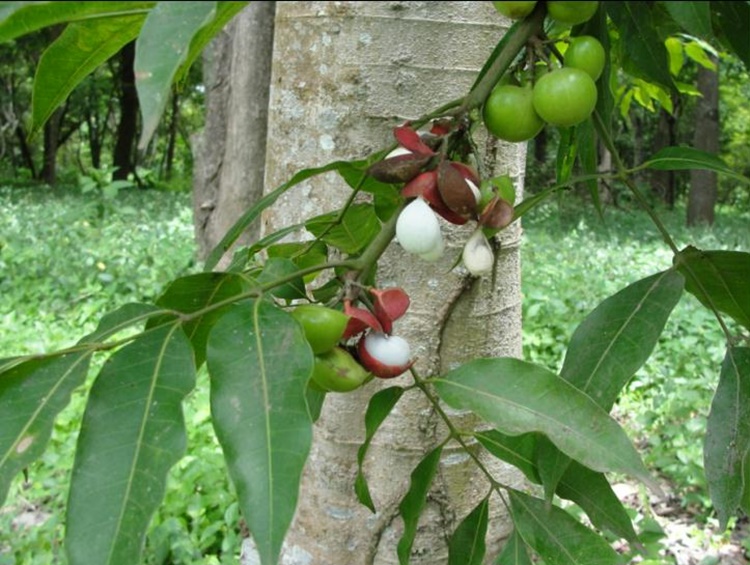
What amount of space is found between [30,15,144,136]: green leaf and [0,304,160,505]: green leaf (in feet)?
0.78

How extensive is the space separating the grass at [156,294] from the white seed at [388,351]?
5.16 feet

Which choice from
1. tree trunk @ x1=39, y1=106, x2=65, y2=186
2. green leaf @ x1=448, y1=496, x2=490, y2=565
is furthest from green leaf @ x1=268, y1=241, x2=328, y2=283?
tree trunk @ x1=39, y1=106, x2=65, y2=186

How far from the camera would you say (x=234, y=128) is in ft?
14.2

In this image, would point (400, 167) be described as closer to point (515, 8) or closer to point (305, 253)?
point (515, 8)

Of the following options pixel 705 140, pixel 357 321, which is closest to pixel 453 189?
pixel 357 321

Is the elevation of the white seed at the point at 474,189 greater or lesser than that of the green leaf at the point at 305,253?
A: greater

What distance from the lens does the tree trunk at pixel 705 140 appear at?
8.33 meters

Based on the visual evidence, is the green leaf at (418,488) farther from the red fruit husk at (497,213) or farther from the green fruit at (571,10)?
the green fruit at (571,10)

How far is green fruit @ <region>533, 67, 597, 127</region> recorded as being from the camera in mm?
617

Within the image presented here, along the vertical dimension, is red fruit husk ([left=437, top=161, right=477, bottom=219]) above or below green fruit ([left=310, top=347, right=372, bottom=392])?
above

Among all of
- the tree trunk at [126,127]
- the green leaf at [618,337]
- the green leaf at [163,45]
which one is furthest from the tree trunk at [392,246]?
the tree trunk at [126,127]

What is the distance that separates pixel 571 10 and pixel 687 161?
1.12ft

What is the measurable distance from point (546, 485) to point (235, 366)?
326 mm

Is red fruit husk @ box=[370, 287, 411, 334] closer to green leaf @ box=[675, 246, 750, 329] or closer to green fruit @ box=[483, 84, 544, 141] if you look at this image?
green fruit @ box=[483, 84, 544, 141]
